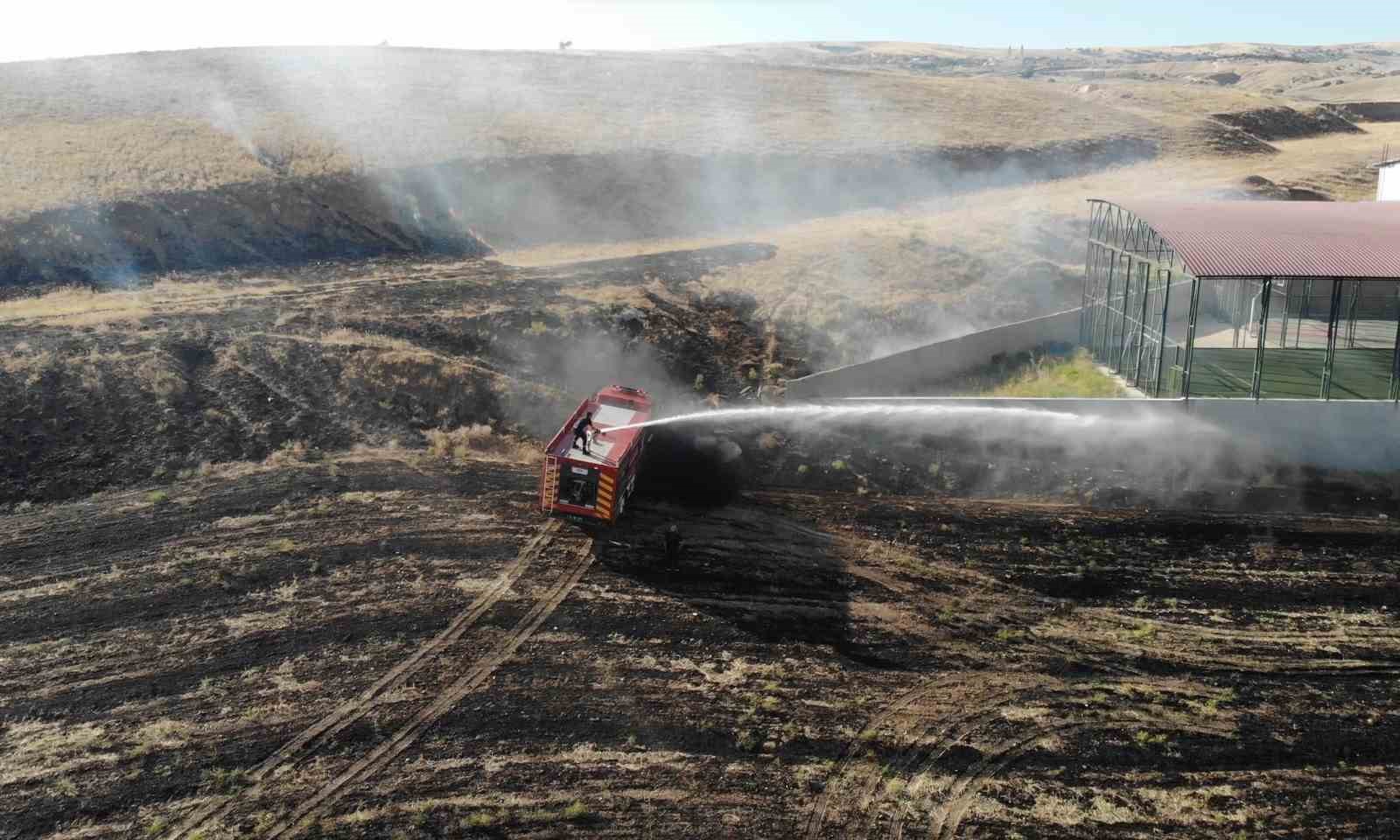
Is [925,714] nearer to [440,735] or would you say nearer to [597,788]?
[597,788]

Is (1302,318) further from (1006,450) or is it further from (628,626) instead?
(628,626)

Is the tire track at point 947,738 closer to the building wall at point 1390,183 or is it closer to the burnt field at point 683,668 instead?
the burnt field at point 683,668

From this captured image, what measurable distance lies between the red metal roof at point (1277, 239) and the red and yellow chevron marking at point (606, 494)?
46.4ft

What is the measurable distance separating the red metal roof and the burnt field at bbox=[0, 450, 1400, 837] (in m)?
6.17

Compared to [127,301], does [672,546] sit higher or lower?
lower

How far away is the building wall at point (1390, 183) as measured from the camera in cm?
3866

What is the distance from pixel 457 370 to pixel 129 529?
9534mm

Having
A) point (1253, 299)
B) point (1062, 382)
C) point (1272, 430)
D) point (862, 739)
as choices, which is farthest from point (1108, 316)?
point (862, 739)

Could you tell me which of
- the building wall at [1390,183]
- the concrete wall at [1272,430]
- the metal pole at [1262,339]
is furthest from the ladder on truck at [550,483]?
the building wall at [1390,183]

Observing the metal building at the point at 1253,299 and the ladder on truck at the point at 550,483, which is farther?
the metal building at the point at 1253,299

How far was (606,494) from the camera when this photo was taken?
18.9m

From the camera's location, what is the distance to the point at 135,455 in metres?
22.2

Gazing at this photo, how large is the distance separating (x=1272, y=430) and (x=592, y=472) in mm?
16399

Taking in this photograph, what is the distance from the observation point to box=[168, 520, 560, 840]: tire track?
12.2 metres
